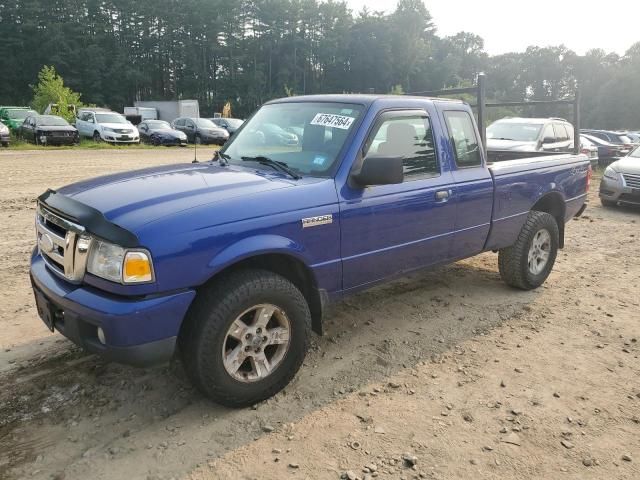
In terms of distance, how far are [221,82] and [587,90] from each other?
180 feet

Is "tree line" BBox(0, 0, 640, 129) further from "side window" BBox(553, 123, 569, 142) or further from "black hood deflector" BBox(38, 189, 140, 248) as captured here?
"black hood deflector" BBox(38, 189, 140, 248)

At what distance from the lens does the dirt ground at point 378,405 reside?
274 centimetres

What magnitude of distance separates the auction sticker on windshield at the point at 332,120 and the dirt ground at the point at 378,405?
1.68 m

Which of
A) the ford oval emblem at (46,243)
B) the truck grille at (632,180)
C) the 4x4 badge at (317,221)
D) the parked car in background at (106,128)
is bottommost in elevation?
the truck grille at (632,180)

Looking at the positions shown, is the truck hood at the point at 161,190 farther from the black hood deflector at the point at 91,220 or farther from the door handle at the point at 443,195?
the door handle at the point at 443,195

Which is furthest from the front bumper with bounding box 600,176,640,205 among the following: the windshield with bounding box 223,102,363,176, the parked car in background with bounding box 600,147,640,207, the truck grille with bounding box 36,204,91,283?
the truck grille with bounding box 36,204,91,283

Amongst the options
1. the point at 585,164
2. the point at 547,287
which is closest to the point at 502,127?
the point at 585,164

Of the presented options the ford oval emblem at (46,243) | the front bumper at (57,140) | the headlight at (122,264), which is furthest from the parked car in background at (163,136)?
the headlight at (122,264)

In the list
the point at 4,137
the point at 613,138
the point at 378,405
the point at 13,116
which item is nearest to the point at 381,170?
the point at 378,405

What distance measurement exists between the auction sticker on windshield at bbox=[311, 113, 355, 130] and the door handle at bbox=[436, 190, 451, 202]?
0.93 meters

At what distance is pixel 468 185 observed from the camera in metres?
4.40

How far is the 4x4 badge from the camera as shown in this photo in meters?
3.26

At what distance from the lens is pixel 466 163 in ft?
14.7

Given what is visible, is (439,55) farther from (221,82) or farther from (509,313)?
(509,313)
